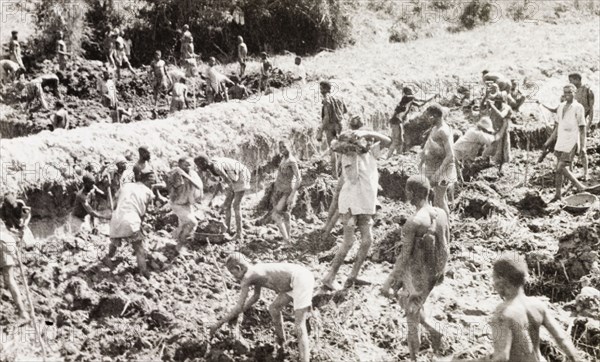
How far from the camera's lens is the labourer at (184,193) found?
28.6 ft

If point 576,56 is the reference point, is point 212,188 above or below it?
below

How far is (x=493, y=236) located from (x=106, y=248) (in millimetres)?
5110

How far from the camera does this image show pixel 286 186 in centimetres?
938

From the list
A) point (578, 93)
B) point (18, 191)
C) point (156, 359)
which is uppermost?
point (578, 93)

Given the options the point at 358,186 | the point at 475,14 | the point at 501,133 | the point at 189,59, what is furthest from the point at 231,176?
the point at 475,14

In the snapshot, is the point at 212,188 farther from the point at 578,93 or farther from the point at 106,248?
the point at 578,93

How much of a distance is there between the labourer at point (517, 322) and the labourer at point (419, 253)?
149cm

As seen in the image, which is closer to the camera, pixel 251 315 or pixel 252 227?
pixel 251 315

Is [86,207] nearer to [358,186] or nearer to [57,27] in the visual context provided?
[358,186]

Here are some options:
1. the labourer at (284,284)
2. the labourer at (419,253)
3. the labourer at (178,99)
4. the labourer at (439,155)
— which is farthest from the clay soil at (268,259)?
the labourer at (178,99)

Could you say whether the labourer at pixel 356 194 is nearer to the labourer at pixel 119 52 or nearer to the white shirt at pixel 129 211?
the white shirt at pixel 129 211

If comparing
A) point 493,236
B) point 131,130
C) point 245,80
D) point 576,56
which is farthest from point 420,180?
point 576,56

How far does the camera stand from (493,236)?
10.3 metres

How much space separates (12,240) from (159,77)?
30.0 ft
